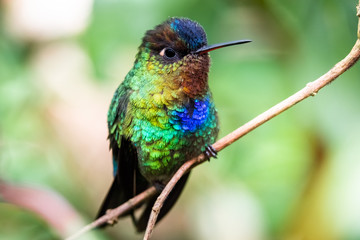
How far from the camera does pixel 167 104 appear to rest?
215cm

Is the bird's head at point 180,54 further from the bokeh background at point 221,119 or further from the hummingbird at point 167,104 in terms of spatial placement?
the bokeh background at point 221,119

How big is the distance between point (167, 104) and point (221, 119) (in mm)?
948

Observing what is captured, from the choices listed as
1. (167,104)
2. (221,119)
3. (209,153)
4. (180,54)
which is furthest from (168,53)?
(221,119)

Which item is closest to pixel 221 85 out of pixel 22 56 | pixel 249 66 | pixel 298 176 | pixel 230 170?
pixel 249 66

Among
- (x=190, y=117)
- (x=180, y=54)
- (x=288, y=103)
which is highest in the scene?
(x=180, y=54)

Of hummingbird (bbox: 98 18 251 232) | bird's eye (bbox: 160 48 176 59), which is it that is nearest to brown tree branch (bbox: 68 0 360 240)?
hummingbird (bbox: 98 18 251 232)

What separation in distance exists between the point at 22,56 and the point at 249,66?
187 cm

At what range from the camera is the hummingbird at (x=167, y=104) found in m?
2.12

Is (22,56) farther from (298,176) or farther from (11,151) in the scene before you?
(298,176)

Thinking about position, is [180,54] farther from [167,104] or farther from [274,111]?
[274,111]

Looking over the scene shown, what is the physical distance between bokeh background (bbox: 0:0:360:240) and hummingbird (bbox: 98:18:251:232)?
0.39 metres

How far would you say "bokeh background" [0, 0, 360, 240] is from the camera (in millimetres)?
2531

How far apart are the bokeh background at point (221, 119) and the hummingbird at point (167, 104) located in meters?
0.39

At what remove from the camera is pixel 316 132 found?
2691 millimetres
